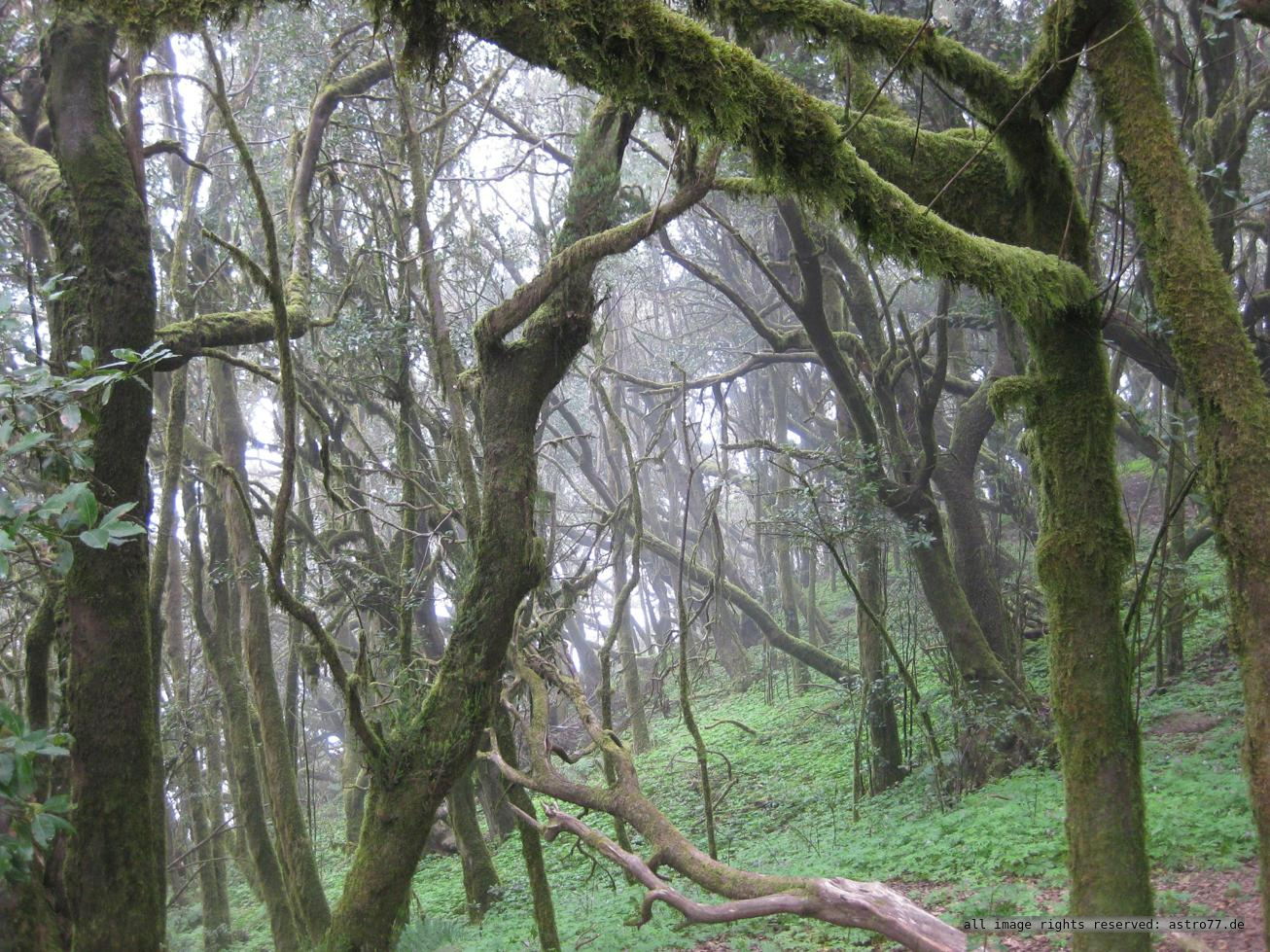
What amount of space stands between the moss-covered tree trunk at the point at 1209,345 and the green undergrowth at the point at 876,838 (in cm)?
70

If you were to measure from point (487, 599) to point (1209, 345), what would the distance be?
347 centimetres

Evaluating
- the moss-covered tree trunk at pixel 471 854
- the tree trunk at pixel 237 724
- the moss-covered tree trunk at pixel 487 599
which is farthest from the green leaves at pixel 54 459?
the tree trunk at pixel 237 724

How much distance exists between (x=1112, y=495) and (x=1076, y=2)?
1819 millimetres

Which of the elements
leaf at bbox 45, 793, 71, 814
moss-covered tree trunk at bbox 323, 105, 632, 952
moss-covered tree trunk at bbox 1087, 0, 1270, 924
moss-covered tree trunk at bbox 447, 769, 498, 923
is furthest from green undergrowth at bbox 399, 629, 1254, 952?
leaf at bbox 45, 793, 71, 814

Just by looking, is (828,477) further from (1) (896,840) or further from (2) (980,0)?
(2) (980,0)

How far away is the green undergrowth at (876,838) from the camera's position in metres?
5.61

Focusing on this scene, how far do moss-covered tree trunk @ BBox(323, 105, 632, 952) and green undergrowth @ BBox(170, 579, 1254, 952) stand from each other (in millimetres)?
2236

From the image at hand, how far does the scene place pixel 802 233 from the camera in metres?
8.91

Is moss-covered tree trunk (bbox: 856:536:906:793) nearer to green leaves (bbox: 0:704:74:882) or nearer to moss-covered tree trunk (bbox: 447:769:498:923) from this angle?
moss-covered tree trunk (bbox: 447:769:498:923)

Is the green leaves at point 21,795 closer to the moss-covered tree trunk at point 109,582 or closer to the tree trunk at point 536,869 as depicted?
the moss-covered tree trunk at point 109,582

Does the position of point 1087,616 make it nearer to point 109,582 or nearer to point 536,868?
point 536,868

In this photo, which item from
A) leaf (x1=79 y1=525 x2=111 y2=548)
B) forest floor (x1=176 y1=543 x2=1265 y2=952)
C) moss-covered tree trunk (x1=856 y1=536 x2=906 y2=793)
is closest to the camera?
leaf (x1=79 y1=525 x2=111 y2=548)

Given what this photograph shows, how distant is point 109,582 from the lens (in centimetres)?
384

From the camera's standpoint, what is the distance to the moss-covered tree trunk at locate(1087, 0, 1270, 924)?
263cm
